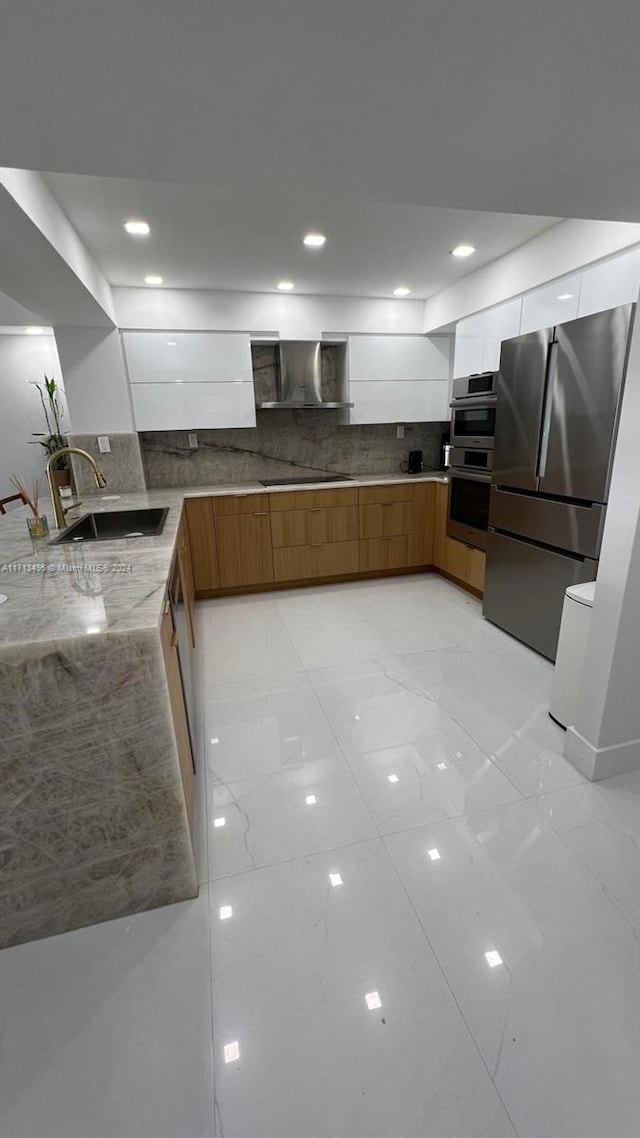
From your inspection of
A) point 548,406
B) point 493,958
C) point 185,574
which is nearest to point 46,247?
point 185,574

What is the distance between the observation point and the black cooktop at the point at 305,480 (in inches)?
155

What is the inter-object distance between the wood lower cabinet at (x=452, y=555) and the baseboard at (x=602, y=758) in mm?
1710

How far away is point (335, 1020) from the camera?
110cm

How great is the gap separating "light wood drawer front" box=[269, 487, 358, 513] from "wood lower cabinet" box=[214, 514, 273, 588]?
13 cm

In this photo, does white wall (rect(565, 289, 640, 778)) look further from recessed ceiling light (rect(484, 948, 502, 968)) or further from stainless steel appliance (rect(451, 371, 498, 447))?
stainless steel appliance (rect(451, 371, 498, 447))

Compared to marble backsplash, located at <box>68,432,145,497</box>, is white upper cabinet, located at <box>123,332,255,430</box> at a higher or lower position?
higher

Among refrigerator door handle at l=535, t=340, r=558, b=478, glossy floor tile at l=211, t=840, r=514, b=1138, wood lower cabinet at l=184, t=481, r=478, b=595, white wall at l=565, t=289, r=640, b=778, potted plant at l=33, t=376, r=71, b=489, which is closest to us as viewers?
glossy floor tile at l=211, t=840, r=514, b=1138

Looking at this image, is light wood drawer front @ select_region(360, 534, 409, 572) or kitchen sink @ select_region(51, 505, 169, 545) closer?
kitchen sink @ select_region(51, 505, 169, 545)

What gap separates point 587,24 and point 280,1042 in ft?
7.03

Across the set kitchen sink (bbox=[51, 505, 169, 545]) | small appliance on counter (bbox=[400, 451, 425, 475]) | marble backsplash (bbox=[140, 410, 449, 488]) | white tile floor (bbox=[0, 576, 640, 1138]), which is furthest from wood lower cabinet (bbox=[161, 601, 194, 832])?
small appliance on counter (bbox=[400, 451, 425, 475])

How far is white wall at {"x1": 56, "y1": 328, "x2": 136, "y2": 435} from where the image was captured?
10.7 ft

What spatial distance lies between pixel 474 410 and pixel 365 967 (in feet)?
9.97

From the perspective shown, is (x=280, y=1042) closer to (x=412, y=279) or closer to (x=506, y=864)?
(x=506, y=864)

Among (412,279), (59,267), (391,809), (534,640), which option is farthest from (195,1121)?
(412,279)
